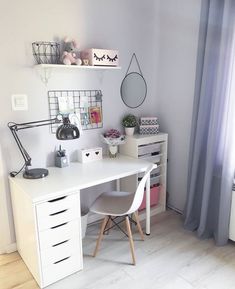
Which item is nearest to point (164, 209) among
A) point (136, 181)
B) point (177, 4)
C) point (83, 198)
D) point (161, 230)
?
point (161, 230)

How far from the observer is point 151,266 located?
2061 mm

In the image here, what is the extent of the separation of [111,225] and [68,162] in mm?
795

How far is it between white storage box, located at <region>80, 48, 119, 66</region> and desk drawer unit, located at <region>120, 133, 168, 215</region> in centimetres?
76

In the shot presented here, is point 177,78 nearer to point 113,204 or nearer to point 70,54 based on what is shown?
point 70,54

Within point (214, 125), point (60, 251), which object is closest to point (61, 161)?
point (60, 251)

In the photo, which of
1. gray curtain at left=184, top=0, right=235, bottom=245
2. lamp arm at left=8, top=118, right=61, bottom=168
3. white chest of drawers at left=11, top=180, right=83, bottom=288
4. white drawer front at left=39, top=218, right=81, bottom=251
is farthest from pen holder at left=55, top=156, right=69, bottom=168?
gray curtain at left=184, top=0, right=235, bottom=245

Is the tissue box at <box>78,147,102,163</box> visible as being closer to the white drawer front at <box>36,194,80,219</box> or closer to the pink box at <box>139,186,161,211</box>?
the white drawer front at <box>36,194,80,219</box>

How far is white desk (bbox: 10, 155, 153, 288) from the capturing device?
176 cm

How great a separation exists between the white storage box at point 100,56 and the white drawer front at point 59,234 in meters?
1.32

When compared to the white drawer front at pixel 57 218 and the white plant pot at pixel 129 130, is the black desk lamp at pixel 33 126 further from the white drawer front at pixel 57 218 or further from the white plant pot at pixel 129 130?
the white plant pot at pixel 129 130

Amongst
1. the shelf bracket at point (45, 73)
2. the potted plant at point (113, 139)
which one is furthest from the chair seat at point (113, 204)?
the shelf bracket at point (45, 73)

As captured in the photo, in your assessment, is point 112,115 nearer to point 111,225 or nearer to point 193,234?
point 111,225

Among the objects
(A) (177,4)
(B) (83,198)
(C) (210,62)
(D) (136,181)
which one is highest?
(A) (177,4)

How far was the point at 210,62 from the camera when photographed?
2.21 m
